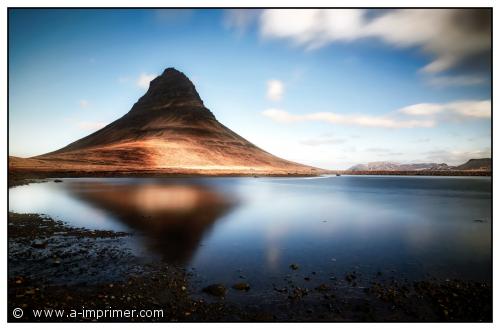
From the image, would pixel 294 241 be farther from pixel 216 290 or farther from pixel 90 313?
pixel 90 313

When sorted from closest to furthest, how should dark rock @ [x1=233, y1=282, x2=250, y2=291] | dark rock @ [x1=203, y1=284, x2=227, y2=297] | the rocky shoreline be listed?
the rocky shoreline < dark rock @ [x1=203, y1=284, x2=227, y2=297] < dark rock @ [x1=233, y1=282, x2=250, y2=291]

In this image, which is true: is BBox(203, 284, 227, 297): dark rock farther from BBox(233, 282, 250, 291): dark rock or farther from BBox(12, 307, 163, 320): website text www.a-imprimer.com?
BBox(12, 307, 163, 320): website text www.a-imprimer.com

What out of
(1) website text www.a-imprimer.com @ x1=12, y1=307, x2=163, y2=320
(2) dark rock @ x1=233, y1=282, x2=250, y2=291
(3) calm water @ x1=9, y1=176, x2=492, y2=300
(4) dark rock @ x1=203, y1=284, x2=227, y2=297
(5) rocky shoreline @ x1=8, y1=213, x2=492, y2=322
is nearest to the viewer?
(1) website text www.a-imprimer.com @ x1=12, y1=307, x2=163, y2=320

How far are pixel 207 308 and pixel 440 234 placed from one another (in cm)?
2041

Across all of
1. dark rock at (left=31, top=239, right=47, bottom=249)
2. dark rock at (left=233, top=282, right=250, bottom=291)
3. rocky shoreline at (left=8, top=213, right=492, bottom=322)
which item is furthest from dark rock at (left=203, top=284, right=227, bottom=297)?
dark rock at (left=31, top=239, right=47, bottom=249)

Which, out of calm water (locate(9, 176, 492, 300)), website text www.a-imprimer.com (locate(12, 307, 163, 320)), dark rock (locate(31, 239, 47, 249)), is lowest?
calm water (locate(9, 176, 492, 300))

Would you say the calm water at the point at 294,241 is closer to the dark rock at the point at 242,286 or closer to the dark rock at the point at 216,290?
the dark rock at the point at 242,286

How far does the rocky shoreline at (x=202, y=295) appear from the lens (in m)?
9.11

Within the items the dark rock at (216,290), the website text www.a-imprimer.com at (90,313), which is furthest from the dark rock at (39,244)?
the dark rock at (216,290)

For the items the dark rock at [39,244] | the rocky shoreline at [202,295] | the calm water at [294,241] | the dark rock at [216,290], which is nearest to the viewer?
the rocky shoreline at [202,295]

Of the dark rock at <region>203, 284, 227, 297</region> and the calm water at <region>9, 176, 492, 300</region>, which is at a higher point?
the dark rock at <region>203, 284, 227, 297</region>

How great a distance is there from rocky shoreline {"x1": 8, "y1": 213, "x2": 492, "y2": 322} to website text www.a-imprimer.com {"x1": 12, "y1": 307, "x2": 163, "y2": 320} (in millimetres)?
135

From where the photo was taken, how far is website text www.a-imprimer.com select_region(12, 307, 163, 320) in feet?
28.2

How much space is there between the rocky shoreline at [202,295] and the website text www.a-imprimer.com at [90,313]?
135mm
